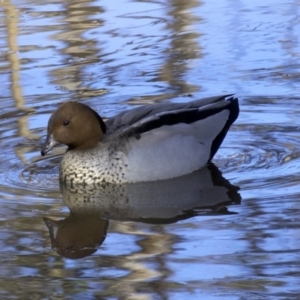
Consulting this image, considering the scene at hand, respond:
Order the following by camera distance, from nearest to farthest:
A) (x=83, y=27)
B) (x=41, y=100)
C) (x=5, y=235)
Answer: (x=5, y=235) → (x=41, y=100) → (x=83, y=27)

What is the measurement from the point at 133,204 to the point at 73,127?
102 centimetres

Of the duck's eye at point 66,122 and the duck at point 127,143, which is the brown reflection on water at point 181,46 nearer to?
the duck at point 127,143

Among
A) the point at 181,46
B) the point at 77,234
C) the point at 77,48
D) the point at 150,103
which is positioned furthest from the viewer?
the point at 77,48

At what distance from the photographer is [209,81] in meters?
10.6

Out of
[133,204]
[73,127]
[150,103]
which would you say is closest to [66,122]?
[73,127]

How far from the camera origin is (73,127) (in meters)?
8.22

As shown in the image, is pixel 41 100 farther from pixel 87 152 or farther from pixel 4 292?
pixel 4 292

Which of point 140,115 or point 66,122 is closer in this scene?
point 66,122

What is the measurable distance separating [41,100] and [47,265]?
14.2ft

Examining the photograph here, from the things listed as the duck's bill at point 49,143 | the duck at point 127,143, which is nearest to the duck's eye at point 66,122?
the duck at point 127,143

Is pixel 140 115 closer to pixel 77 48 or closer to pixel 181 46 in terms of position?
pixel 181 46

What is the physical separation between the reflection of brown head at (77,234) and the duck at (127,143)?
87cm

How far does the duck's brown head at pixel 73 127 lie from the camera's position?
8.14 meters

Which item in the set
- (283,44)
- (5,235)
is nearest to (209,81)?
(283,44)
